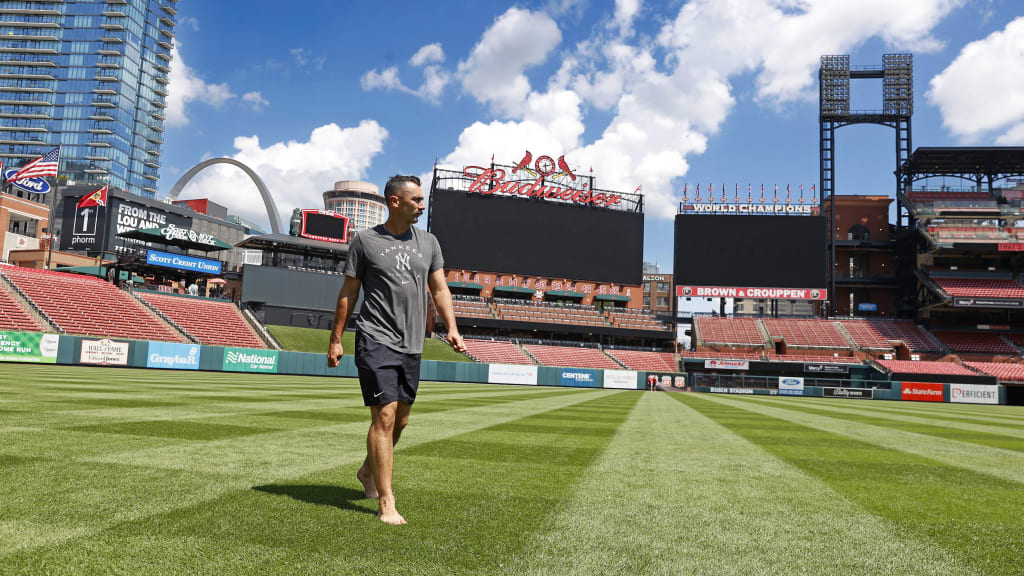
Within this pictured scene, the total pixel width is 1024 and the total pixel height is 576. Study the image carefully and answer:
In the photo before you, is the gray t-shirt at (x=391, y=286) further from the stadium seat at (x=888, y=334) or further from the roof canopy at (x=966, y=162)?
the roof canopy at (x=966, y=162)

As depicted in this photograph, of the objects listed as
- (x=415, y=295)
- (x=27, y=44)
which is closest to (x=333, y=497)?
(x=415, y=295)

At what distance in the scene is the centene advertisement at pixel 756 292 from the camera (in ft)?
178

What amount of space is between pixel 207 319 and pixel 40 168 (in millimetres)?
13146

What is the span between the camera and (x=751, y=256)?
181ft

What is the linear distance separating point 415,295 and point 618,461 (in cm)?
315

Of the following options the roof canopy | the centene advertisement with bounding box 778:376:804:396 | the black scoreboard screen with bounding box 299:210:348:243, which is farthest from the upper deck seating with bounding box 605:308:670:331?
the roof canopy

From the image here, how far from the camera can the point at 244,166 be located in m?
102

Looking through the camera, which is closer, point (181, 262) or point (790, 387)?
point (790, 387)

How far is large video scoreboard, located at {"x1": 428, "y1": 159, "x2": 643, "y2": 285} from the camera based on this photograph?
58188 millimetres

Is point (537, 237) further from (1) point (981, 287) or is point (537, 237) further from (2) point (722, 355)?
(1) point (981, 287)

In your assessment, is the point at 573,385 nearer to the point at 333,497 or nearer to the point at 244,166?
the point at 333,497

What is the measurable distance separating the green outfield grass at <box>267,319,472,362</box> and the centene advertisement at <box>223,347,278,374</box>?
369 inches

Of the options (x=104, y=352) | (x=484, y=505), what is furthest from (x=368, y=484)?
(x=104, y=352)

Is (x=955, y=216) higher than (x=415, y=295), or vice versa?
(x=955, y=216)
